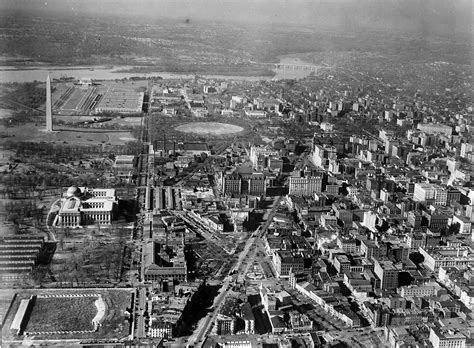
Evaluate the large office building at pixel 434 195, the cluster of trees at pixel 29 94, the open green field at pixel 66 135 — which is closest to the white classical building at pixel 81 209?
the open green field at pixel 66 135

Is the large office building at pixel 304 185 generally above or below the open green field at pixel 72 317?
above

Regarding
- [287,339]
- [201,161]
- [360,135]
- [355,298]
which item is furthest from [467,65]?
[287,339]

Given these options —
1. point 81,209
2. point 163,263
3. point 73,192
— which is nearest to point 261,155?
point 73,192

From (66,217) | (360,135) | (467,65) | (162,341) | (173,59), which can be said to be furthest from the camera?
(173,59)

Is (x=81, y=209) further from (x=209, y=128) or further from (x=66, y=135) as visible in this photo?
(x=209, y=128)

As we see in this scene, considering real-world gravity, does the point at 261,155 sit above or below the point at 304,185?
above

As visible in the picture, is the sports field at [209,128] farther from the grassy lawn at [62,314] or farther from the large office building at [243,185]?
the grassy lawn at [62,314]

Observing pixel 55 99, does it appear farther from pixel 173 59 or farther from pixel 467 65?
pixel 467 65
